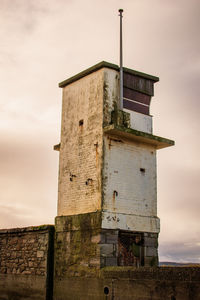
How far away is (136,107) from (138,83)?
0.82 meters

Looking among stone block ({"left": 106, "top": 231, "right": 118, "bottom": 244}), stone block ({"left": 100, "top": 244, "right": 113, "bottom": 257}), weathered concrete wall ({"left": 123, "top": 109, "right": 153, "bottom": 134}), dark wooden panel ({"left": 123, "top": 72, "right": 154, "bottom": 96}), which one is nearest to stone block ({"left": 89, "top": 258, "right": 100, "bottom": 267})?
stone block ({"left": 100, "top": 244, "right": 113, "bottom": 257})

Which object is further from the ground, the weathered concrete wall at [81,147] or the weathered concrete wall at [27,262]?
the weathered concrete wall at [81,147]

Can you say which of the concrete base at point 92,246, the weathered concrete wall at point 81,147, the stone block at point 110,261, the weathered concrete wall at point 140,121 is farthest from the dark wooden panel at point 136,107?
the stone block at point 110,261

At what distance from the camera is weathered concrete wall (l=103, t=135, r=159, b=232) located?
12.7 meters

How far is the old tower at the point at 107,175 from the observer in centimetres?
1257

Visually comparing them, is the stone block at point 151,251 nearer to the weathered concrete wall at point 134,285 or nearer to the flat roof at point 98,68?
the weathered concrete wall at point 134,285

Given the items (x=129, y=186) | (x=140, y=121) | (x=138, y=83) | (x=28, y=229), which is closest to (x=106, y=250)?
(x=129, y=186)

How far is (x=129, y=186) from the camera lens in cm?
1323

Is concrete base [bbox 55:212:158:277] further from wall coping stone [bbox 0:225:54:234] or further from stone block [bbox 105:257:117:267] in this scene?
wall coping stone [bbox 0:225:54:234]

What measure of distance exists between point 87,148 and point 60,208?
2.22 meters

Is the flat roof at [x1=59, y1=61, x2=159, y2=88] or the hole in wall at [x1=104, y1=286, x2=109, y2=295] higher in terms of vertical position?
the flat roof at [x1=59, y1=61, x2=159, y2=88]

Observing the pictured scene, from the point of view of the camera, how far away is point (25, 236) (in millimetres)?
15016

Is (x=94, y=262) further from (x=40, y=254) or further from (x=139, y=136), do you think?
(x=139, y=136)

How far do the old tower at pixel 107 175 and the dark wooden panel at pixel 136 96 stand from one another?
3 centimetres
